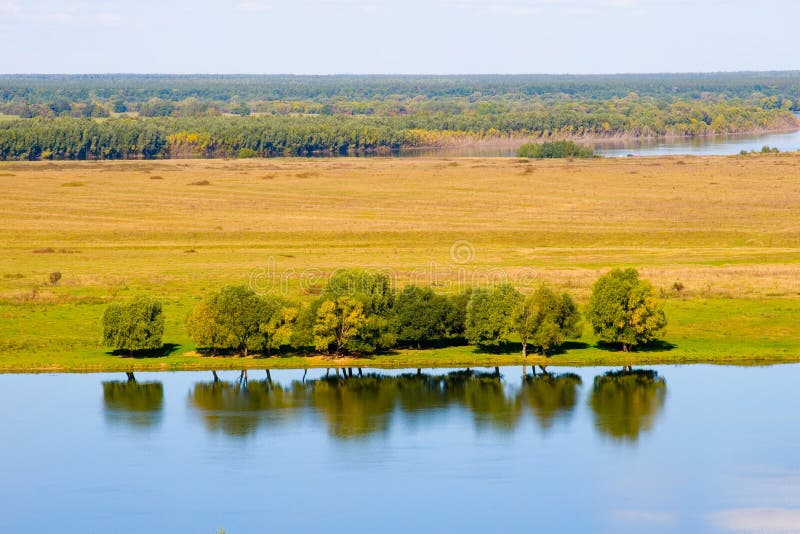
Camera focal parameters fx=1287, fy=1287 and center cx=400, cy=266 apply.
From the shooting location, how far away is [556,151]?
507ft

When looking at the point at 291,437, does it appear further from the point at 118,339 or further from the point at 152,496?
the point at 118,339

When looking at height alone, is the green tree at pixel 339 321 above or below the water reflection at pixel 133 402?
Answer: above

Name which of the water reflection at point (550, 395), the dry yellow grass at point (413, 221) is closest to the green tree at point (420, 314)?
the water reflection at point (550, 395)

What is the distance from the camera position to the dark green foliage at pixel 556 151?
153125mm

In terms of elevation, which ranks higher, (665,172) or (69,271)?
(665,172)

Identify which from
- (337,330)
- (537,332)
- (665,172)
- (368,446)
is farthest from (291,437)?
(665,172)

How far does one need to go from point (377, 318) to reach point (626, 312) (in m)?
9.94

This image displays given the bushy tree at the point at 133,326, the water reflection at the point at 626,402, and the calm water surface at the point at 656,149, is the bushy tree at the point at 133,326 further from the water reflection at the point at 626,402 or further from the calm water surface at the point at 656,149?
the calm water surface at the point at 656,149

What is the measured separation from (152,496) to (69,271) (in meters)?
34.1

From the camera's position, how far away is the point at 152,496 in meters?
36.5

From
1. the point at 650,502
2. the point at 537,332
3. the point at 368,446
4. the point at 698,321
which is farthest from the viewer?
the point at 698,321

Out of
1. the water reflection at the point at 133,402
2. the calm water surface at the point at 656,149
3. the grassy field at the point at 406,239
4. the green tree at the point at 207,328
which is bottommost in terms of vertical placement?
the water reflection at the point at 133,402

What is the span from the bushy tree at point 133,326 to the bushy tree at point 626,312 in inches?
692

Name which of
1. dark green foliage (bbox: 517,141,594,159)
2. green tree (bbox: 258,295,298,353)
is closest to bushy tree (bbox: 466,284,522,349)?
green tree (bbox: 258,295,298,353)
